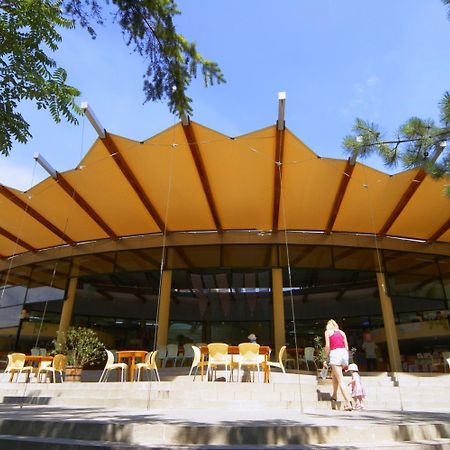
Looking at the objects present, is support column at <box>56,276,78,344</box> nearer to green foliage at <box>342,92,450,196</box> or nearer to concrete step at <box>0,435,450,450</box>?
concrete step at <box>0,435,450,450</box>

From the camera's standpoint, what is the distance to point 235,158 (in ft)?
28.5

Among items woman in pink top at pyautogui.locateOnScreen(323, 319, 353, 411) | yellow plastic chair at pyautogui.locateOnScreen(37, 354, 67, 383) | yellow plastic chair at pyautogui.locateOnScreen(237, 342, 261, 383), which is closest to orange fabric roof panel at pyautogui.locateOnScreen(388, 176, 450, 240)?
woman in pink top at pyautogui.locateOnScreen(323, 319, 353, 411)

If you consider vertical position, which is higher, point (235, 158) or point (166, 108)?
point (235, 158)

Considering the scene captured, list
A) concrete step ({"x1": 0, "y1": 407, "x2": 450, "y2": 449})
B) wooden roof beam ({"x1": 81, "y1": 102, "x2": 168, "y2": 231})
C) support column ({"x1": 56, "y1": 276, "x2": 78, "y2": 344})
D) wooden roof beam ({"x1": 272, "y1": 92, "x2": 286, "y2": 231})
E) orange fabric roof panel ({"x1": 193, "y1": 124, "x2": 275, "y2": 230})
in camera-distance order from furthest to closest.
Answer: support column ({"x1": 56, "y1": 276, "x2": 78, "y2": 344}) < orange fabric roof panel ({"x1": 193, "y1": 124, "x2": 275, "y2": 230}) < wooden roof beam ({"x1": 81, "y1": 102, "x2": 168, "y2": 231}) < wooden roof beam ({"x1": 272, "y1": 92, "x2": 286, "y2": 231}) < concrete step ({"x1": 0, "y1": 407, "x2": 450, "y2": 449})

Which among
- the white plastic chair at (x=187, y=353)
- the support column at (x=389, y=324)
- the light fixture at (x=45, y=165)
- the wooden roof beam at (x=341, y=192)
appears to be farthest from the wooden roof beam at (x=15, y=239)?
the support column at (x=389, y=324)

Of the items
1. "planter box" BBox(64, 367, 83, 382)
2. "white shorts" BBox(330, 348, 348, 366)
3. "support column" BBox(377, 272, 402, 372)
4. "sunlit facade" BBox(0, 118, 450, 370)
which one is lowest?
"planter box" BBox(64, 367, 83, 382)

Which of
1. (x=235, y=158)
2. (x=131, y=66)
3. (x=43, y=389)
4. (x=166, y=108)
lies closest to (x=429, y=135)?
(x=166, y=108)

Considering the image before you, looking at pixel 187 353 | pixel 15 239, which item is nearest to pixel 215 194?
pixel 187 353

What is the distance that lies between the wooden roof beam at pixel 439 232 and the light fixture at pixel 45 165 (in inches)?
445

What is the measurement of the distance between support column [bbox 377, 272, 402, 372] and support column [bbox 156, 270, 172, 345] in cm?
710

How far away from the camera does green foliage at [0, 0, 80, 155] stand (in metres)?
2.74

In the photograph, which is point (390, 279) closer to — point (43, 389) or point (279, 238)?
point (279, 238)

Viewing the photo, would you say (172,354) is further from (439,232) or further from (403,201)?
(439,232)

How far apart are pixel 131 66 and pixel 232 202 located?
7190 millimetres
